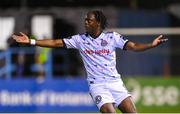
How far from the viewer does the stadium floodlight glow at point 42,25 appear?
23922mm

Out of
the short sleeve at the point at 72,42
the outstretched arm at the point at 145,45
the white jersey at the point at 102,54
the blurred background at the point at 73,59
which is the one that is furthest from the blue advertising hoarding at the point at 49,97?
the outstretched arm at the point at 145,45

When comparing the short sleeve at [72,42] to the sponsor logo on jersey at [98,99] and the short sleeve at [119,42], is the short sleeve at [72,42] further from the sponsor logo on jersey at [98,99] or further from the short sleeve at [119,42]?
the sponsor logo on jersey at [98,99]

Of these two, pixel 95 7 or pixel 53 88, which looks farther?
pixel 95 7

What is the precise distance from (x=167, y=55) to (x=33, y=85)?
4775 millimetres

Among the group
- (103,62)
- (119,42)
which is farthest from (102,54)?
(119,42)

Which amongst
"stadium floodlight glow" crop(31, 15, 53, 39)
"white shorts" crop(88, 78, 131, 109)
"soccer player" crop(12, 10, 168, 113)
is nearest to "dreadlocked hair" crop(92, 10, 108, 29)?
"soccer player" crop(12, 10, 168, 113)

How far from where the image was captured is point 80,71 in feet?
76.7

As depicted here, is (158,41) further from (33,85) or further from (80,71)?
(80,71)

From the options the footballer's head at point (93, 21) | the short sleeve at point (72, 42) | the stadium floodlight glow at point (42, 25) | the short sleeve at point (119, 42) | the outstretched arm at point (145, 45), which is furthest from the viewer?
the stadium floodlight glow at point (42, 25)

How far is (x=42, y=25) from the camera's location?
24.2m

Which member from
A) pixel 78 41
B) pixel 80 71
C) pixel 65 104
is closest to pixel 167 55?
pixel 80 71

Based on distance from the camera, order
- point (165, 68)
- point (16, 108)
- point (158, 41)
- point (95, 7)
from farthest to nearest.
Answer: point (95, 7) → point (165, 68) → point (16, 108) → point (158, 41)

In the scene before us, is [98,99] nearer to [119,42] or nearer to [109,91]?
[109,91]

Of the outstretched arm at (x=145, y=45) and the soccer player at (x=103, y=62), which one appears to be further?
the soccer player at (x=103, y=62)
